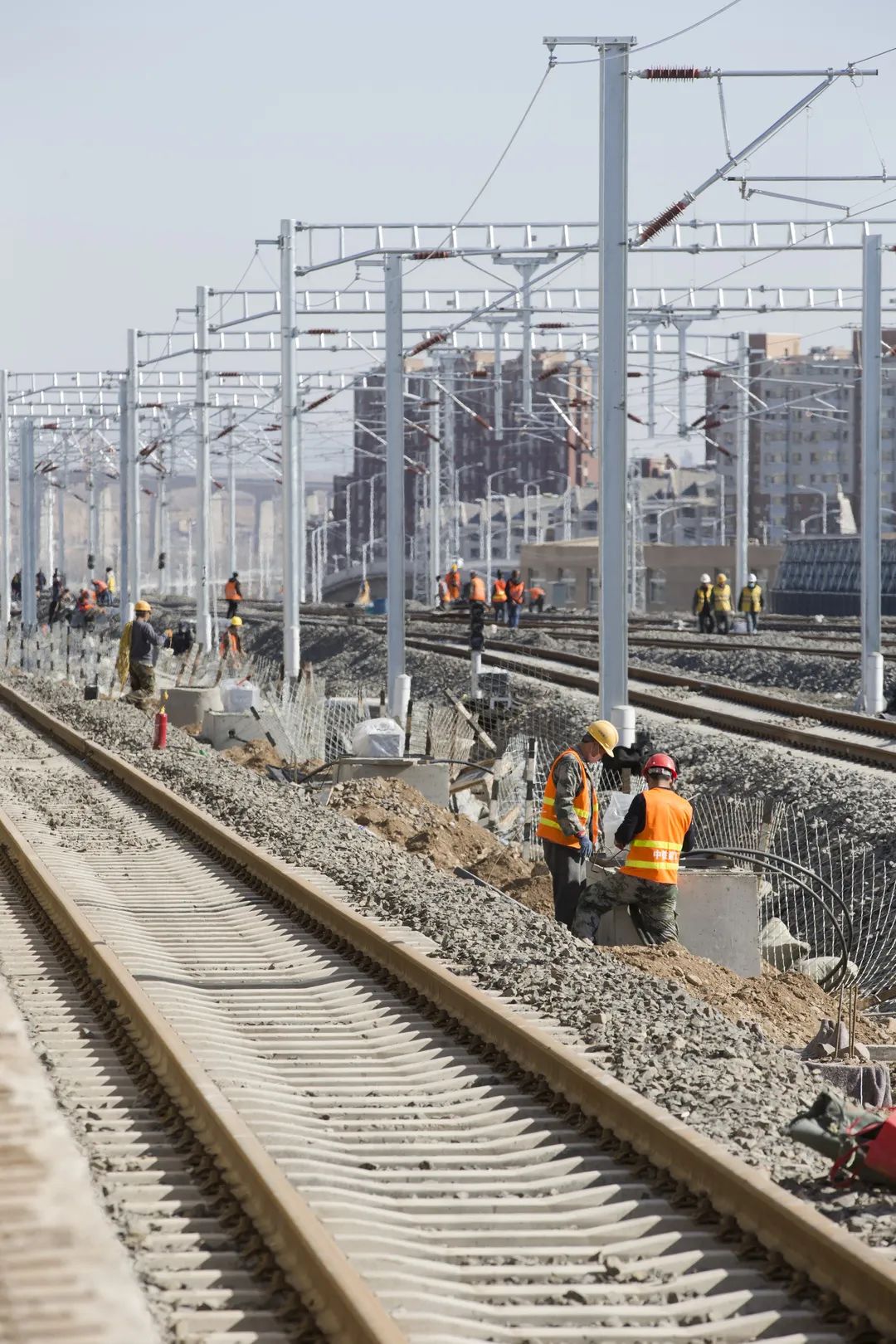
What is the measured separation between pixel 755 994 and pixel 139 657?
20833 mm

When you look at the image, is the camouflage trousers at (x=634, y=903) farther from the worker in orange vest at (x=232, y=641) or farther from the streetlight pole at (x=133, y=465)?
the streetlight pole at (x=133, y=465)

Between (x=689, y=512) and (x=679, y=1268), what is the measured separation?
15225cm

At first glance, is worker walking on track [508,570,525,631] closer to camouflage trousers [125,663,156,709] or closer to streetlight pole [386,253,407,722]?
camouflage trousers [125,663,156,709]

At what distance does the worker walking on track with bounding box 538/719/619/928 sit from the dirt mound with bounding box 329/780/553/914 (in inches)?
59.4

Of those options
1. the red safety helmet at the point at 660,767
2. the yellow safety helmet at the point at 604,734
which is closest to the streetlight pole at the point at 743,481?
the yellow safety helmet at the point at 604,734

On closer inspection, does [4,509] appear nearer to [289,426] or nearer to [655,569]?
[289,426]

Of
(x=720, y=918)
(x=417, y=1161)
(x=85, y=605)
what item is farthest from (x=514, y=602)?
(x=417, y=1161)

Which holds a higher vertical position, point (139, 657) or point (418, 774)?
point (139, 657)

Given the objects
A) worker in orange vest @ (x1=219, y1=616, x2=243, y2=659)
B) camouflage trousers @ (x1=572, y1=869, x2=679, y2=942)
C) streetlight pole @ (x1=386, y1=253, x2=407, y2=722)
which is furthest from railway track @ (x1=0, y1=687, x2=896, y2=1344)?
worker in orange vest @ (x1=219, y1=616, x2=243, y2=659)

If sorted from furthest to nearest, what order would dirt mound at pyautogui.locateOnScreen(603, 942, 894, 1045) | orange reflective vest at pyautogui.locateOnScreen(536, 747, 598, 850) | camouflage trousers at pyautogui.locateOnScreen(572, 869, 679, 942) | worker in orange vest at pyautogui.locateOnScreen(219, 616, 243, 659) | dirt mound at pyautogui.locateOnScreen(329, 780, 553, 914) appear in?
worker in orange vest at pyautogui.locateOnScreen(219, 616, 243, 659) < dirt mound at pyautogui.locateOnScreen(329, 780, 553, 914) < orange reflective vest at pyautogui.locateOnScreen(536, 747, 598, 850) < camouflage trousers at pyautogui.locateOnScreen(572, 869, 679, 942) < dirt mound at pyautogui.locateOnScreen(603, 942, 894, 1045)

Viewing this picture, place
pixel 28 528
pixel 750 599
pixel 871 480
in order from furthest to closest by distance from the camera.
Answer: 1. pixel 28 528
2. pixel 750 599
3. pixel 871 480

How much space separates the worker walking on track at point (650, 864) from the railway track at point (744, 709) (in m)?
10.3

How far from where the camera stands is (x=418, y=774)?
21.3m

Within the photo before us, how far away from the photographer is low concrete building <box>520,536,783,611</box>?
81562 mm
